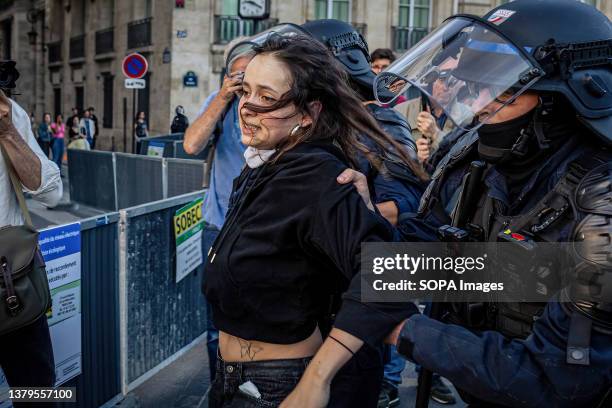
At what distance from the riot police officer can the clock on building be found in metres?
6.57

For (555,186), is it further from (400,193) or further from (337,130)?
(400,193)

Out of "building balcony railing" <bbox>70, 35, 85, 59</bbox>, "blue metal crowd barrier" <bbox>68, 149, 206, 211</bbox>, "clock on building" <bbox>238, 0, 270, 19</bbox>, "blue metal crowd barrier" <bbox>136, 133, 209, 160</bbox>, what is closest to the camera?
"blue metal crowd barrier" <bbox>68, 149, 206, 211</bbox>

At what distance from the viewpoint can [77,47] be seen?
30078 mm

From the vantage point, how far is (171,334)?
180 inches

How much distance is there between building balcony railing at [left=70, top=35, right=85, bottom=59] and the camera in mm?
29531

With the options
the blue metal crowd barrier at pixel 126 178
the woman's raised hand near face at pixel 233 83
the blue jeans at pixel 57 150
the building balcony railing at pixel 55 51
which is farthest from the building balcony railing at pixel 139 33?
the woman's raised hand near face at pixel 233 83

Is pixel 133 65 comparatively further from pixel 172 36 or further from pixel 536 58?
pixel 536 58

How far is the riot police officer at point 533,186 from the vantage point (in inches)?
55.8

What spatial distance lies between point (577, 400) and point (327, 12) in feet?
71.6

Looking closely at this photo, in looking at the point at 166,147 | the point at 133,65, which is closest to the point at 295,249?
the point at 166,147

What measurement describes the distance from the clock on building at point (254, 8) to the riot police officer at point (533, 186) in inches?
259

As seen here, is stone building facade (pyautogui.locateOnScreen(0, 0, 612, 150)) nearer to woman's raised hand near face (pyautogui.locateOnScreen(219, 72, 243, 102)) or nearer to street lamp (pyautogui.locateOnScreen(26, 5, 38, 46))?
street lamp (pyautogui.locateOnScreen(26, 5, 38, 46))

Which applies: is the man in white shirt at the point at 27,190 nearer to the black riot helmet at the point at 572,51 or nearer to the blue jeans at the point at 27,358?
the blue jeans at the point at 27,358

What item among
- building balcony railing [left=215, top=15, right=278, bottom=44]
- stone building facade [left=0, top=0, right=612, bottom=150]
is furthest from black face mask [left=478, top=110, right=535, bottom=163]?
building balcony railing [left=215, top=15, right=278, bottom=44]
